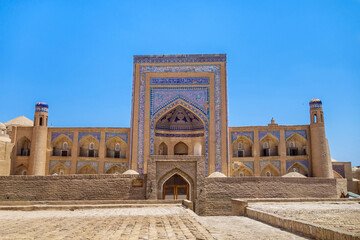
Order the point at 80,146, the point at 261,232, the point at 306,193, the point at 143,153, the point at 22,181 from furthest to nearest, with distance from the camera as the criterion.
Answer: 1. the point at 80,146
2. the point at 143,153
3. the point at 306,193
4. the point at 22,181
5. the point at 261,232

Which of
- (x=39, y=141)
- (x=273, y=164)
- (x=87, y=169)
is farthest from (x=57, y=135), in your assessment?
(x=273, y=164)

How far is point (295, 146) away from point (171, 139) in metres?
8.03

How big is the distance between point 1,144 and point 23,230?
1655 cm

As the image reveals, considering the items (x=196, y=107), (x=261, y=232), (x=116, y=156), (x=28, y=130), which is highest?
(x=196, y=107)

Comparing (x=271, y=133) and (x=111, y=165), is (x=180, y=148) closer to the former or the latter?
(x=111, y=165)

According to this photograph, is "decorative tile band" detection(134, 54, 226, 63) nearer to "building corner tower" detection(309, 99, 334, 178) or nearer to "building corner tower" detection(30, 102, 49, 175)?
"building corner tower" detection(309, 99, 334, 178)

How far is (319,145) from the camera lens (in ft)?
71.3

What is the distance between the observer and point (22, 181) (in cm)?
1441

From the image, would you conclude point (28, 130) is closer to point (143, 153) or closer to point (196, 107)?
point (143, 153)

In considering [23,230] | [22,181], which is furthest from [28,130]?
[23,230]

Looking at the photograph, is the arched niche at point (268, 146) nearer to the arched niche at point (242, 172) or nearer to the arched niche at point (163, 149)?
the arched niche at point (242, 172)

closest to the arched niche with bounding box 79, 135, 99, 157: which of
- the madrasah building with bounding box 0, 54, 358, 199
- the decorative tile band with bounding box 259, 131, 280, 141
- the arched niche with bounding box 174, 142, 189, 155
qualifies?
the madrasah building with bounding box 0, 54, 358, 199

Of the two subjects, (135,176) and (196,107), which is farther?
(196,107)

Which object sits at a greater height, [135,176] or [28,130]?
[28,130]
